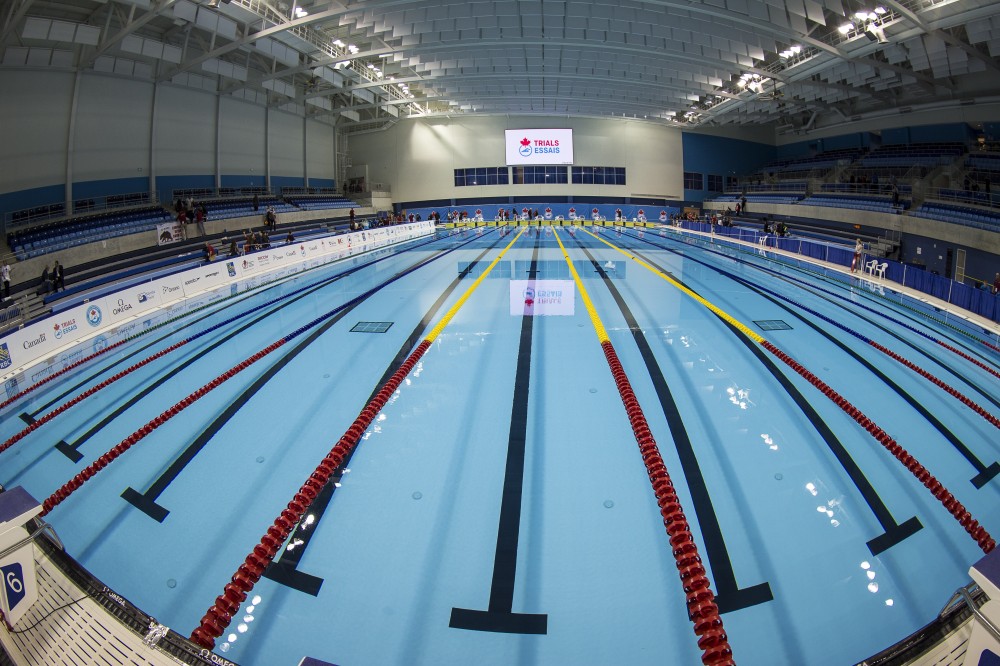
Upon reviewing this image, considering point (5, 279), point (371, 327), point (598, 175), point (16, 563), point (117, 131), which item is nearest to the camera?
point (16, 563)

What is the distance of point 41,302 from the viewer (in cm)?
1035

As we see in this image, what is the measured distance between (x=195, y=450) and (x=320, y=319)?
12.9 ft

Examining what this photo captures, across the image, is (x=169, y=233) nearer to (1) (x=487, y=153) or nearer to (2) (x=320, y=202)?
(2) (x=320, y=202)

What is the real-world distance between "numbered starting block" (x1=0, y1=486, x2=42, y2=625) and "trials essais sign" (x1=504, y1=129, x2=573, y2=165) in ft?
112

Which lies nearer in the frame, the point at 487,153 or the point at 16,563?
the point at 16,563

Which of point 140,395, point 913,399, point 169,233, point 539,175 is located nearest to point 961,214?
point 913,399

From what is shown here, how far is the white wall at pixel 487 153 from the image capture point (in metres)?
32.9

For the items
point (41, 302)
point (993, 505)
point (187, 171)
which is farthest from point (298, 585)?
point (187, 171)

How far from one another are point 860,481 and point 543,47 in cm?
1904

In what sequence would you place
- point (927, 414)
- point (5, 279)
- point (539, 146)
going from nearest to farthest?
point (927, 414), point (5, 279), point (539, 146)

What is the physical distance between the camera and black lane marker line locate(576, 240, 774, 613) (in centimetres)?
243

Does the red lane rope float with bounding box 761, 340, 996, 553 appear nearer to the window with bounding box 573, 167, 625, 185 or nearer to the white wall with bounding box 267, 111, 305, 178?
the white wall with bounding box 267, 111, 305, 178

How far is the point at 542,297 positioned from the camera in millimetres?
8953

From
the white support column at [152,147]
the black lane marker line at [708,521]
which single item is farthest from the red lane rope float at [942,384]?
the white support column at [152,147]
